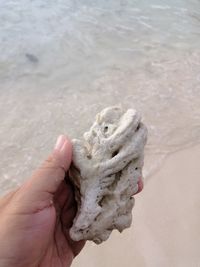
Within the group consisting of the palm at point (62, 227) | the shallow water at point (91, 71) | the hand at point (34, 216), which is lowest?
the shallow water at point (91, 71)

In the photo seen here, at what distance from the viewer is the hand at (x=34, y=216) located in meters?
1.25

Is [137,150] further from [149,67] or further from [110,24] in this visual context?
[110,24]

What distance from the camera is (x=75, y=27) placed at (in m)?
3.50

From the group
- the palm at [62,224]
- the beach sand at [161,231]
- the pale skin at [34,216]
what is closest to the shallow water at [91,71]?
the beach sand at [161,231]

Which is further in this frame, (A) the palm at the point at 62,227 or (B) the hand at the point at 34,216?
(A) the palm at the point at 62,227

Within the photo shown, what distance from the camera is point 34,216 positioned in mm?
1289

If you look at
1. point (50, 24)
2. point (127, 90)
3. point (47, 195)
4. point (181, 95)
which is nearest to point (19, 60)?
point (50, 24)

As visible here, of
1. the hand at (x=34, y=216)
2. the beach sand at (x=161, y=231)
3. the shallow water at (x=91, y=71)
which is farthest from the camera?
the shallow water at (x=91, y=71)

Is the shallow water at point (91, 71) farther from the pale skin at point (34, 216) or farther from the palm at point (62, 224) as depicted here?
the pale skin at point (34, 216)

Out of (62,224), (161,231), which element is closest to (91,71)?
(161,231)

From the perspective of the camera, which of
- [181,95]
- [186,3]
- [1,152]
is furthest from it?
[186,3]

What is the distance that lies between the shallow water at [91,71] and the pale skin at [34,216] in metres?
0.84

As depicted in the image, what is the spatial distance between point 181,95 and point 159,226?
1057 millimetres

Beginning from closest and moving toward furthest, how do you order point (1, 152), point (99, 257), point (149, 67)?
point (99, 257) < point (1, 152) < point (149, 67)
